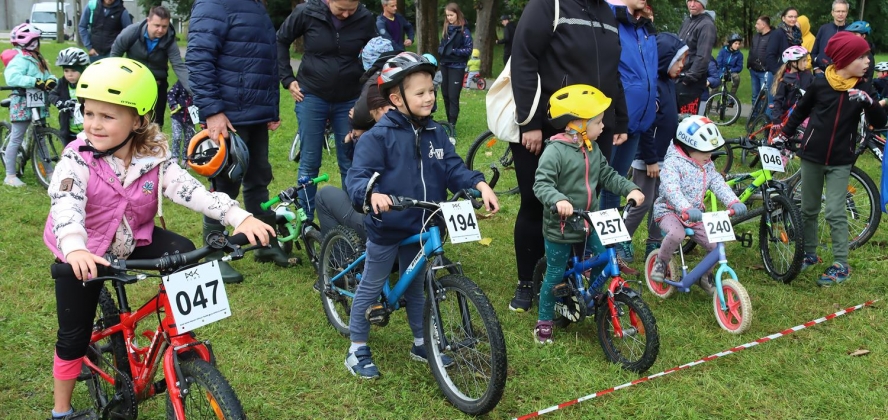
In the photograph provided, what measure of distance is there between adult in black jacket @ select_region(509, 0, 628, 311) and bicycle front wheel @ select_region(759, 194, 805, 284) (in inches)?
62.8

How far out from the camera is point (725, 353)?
4.65 m

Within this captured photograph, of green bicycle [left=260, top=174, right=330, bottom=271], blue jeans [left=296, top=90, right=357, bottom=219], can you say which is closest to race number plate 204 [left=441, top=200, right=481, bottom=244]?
green bicycle [left=260, top=174, right=330, bottom=271]

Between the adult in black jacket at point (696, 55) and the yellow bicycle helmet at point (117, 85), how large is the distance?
655cm

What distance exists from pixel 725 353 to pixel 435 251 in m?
1.94

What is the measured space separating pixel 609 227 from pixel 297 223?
2778 millimetres

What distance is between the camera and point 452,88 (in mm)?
12578

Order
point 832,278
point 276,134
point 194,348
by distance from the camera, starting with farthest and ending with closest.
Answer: point 276,134 < point 832,278 < point 194,348

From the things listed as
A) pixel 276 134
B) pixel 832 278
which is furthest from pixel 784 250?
pixel 276 134

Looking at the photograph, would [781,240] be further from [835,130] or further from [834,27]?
[834,27]

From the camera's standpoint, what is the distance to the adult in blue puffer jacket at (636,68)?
5.50 metres

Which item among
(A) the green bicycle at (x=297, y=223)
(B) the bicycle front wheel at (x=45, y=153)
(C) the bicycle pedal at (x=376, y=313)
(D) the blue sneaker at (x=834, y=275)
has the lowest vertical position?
(B) the bicycle front wheel at (x=45, y=153)

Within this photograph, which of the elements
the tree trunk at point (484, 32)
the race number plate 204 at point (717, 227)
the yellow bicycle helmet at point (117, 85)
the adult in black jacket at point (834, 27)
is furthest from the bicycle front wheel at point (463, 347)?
the tree trunk at point (484, 32)

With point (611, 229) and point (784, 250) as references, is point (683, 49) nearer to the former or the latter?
point (784, 250)

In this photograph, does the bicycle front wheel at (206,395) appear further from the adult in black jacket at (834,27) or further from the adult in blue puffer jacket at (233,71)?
the adult in black jacket at (834,27)
